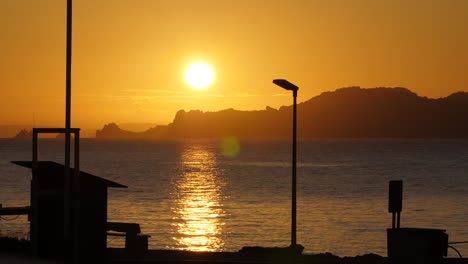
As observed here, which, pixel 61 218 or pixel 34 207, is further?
pixel 61 218

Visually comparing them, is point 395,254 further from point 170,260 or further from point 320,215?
point 320,215

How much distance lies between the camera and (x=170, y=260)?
21188 mm

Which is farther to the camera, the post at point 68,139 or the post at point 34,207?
the post at point 34,207

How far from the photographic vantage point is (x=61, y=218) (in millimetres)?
15766

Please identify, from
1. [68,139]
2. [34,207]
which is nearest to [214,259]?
[68,139]

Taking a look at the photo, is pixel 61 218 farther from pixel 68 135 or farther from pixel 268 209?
pixel 268 209

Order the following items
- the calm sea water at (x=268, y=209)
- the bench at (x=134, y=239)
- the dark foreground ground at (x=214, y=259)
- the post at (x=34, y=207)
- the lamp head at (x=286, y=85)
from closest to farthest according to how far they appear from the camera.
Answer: the post at (x=34, y=207) < the dark foreground ground at (x=214, y=259) < the lamp head at (x=286, y=85) < the bench at (x=134, y=239) < the calm sea water at (x=268, y=209)

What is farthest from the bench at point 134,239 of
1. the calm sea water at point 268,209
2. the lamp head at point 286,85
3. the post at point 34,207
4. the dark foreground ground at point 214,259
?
the post at point 34,207

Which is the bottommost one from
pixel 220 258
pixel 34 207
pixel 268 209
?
pixel 268 209

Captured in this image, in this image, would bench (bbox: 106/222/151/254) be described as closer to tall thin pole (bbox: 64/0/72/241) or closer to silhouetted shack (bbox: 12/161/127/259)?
silhouetted shack (bbox: 12/161/127/259)

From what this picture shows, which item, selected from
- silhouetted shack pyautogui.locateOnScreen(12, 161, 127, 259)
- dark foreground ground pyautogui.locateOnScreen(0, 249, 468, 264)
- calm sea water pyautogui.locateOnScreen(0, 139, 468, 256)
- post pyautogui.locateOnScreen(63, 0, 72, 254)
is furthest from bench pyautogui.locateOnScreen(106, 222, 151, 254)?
post pyautogui.locateOnScreen(63, 0, 72, 254)

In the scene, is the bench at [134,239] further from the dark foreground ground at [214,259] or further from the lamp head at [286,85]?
the lamp head at [286,85]

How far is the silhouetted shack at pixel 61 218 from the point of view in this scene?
15.7 m

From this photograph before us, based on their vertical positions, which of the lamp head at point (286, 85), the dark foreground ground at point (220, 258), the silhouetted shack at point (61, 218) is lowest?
the dark foreground ground at point (220, 258)
